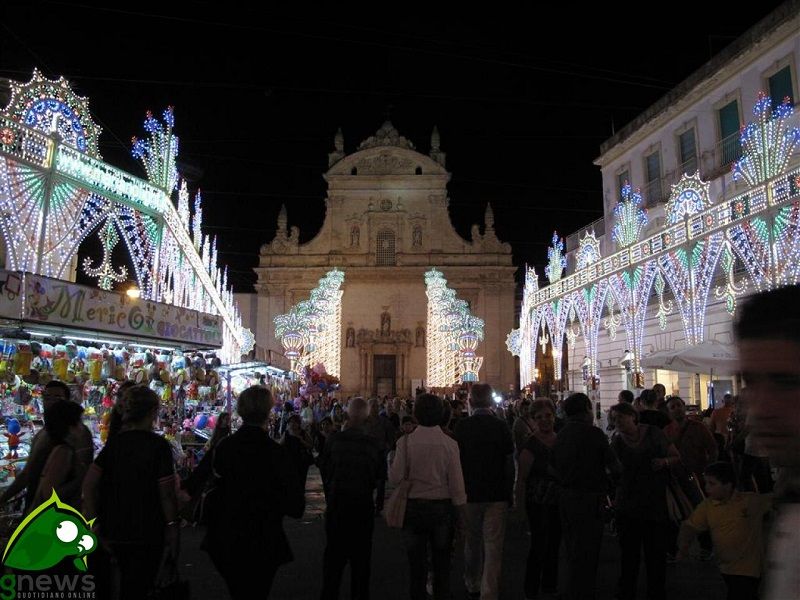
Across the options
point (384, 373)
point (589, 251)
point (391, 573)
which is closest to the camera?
point (391, 573)

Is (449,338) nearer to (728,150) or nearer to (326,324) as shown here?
(326,324)

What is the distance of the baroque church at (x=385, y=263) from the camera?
44812mm

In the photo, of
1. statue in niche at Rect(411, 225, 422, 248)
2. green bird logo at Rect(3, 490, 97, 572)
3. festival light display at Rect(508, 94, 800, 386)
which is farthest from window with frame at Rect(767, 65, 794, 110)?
statue in niche at Rect(411, 225, 422, 248)

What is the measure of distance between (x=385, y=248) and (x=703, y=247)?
113 feet

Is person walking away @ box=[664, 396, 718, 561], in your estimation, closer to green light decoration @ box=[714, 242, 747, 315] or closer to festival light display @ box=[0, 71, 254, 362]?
green light decoration @ box=[714, 242, 747, 315]

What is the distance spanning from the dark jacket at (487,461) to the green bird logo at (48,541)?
122 inches

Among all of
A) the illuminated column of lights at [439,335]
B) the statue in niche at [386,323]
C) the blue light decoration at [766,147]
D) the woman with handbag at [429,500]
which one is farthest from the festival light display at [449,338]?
the woman with handbag at [429,500]

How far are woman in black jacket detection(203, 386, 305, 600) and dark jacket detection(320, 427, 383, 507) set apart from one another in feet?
4.75

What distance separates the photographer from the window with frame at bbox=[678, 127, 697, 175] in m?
23.1

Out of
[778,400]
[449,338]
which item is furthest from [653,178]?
[778,400]

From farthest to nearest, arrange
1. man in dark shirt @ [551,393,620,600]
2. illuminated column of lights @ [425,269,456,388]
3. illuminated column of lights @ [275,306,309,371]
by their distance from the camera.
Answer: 1. illuminated column of lights @ [425,269,456,388]
2. illuminated column of lights @ [275,306,309,371]
3. man in dark shirt @ [551,393,620,600]

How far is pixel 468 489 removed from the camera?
562cm

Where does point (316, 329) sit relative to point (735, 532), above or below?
above

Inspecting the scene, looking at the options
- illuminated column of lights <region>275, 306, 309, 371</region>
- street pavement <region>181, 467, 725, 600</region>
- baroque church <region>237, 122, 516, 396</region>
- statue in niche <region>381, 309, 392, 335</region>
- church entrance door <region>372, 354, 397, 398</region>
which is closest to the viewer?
street pavement <region>181, 467, 725, 600</region>
